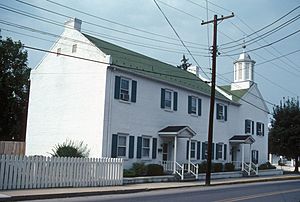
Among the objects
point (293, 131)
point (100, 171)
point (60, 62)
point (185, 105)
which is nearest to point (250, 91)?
point (293, 131)

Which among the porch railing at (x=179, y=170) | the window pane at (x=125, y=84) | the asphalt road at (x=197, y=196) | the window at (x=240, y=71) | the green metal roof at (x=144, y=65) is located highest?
the window at (x=240, y=71)

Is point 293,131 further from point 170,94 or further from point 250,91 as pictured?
point 170,94

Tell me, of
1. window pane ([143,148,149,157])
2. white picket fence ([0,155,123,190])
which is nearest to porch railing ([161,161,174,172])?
window pane ([143,148,149,157])

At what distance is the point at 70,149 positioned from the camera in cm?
2498

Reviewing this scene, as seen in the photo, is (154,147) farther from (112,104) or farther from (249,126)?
(249,126)

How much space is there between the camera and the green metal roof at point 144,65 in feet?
91.7

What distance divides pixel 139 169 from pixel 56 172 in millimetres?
7837

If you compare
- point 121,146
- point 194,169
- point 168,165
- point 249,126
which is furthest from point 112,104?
point 249,126

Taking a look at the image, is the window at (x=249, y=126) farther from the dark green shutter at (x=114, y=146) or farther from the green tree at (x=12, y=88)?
the green tree at (x=12, y=88)

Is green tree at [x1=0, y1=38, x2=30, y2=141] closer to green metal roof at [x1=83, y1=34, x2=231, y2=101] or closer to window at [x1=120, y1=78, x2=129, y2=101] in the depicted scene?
green metal roof at [x1=83, y1=34, x2=231, y2=101]

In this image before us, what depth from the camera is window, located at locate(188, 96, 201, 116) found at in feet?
111

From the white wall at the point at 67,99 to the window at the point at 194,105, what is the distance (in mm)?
10086

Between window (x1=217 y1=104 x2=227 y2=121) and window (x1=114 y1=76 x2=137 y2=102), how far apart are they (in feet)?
42.4

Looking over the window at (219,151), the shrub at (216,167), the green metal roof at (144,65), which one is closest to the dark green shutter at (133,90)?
the green metal roof at (144,65)
